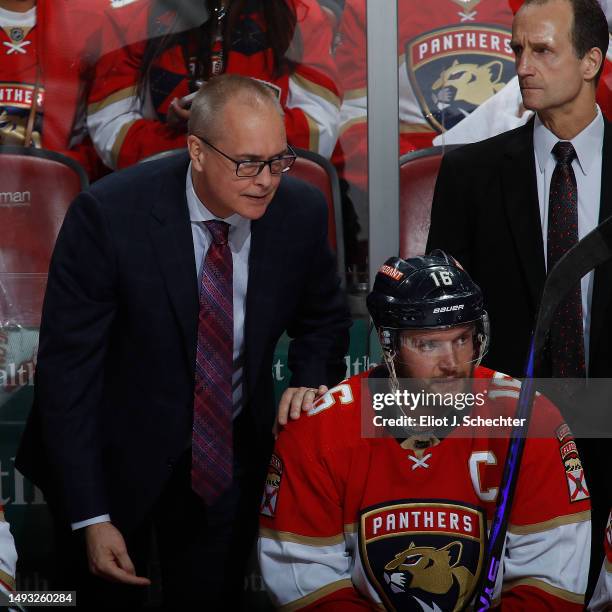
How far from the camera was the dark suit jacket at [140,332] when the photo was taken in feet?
5.64

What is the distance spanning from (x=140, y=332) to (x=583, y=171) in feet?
3.35

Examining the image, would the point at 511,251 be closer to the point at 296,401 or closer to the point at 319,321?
the point at 319,321

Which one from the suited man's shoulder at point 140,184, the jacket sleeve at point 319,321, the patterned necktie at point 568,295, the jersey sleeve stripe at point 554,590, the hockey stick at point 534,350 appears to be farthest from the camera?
the patterned necktie at point 568,295

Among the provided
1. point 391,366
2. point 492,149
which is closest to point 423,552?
point 391,366

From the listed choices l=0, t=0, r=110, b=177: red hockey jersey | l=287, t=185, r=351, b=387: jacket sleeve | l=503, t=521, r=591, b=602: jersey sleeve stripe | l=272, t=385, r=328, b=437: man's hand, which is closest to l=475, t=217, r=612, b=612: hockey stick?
l=503, t=521, r=591, b=602: jersey sleeve stripe

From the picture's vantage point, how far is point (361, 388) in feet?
5.60

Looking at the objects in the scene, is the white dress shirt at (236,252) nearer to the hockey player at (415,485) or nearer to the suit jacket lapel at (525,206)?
the hockey player at (415,485)

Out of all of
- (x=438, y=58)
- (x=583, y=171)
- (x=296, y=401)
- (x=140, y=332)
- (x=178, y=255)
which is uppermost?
(x=438, y=58)

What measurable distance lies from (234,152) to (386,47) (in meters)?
0.93

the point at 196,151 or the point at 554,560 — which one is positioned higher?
the point at 196,151

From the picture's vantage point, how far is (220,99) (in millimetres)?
1703

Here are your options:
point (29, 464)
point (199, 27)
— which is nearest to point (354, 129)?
point (199, 27)

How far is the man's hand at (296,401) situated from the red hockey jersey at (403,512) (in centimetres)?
3

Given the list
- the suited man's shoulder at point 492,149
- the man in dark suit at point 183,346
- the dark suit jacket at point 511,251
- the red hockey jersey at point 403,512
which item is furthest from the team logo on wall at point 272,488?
the suited man's shoulder at point 492,149
